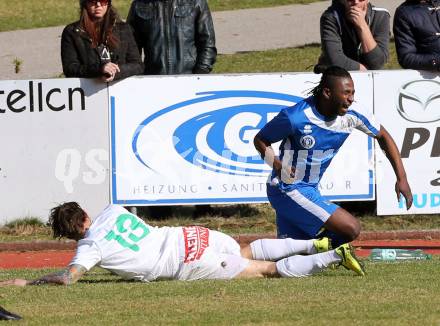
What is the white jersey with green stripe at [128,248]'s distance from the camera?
34.0ft

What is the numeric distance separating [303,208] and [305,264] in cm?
66

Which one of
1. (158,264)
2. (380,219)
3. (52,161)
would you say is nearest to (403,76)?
(380,219)

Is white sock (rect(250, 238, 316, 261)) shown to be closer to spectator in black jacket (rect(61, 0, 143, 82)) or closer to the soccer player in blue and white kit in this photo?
the soccer player in blue and white kit

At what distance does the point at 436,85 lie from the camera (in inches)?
578

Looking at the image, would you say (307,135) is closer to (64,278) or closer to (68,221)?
(68,221)

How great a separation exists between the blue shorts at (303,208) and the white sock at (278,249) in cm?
20

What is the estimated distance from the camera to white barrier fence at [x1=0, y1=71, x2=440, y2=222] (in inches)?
572

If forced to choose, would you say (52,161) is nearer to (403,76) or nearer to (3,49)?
(403,76)

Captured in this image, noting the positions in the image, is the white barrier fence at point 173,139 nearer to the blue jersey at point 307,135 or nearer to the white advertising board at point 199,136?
the white advertising board at point 199,136

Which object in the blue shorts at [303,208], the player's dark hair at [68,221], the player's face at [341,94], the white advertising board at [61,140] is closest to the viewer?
the player's dark hair at [68,221]

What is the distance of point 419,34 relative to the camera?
14.5 m

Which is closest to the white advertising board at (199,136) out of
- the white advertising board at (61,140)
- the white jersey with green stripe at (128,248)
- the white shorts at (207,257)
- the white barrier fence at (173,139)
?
the white barrier fence at (173,139)

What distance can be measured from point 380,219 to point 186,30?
118 inches

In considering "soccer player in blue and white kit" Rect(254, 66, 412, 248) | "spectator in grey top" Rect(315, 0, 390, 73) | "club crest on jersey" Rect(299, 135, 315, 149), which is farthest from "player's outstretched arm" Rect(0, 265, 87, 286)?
"spectator in grey top" Rect(315, 0, 390, 73)
